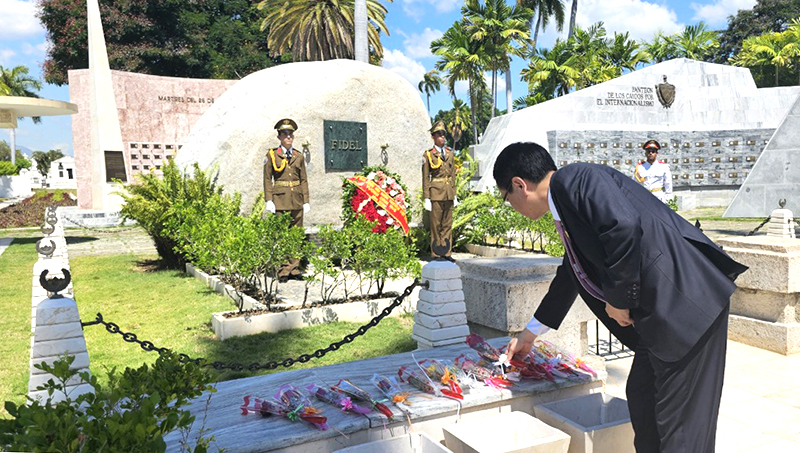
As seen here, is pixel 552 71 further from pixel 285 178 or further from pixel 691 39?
pixel 285 178

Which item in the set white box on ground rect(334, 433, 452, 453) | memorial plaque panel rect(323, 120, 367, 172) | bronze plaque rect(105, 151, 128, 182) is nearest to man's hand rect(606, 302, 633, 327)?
white box on ground rect(334, 433, 452, 453)

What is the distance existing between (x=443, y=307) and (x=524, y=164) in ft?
5.80

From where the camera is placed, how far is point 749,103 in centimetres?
2066

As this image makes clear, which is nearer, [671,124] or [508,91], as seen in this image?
[671,124]

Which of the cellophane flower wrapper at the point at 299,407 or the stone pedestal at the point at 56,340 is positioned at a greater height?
the stone pedestal at the point at 56,340

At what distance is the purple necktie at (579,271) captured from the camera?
89.1 inches

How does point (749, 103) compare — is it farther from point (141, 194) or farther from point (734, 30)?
point (734, 30)

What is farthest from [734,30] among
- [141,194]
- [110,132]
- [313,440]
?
→ [313,440]

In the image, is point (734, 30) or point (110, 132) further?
point (734, 30)

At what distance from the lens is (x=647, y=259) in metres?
1.99

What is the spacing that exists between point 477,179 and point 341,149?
399 inches

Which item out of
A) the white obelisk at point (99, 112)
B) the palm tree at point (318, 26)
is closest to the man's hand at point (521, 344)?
the white obelisk at point (99, 112)

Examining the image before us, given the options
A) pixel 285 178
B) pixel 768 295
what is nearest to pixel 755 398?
pixel 768 295

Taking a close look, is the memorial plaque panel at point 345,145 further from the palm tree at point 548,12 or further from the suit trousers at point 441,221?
the palm tree at point 548,12
